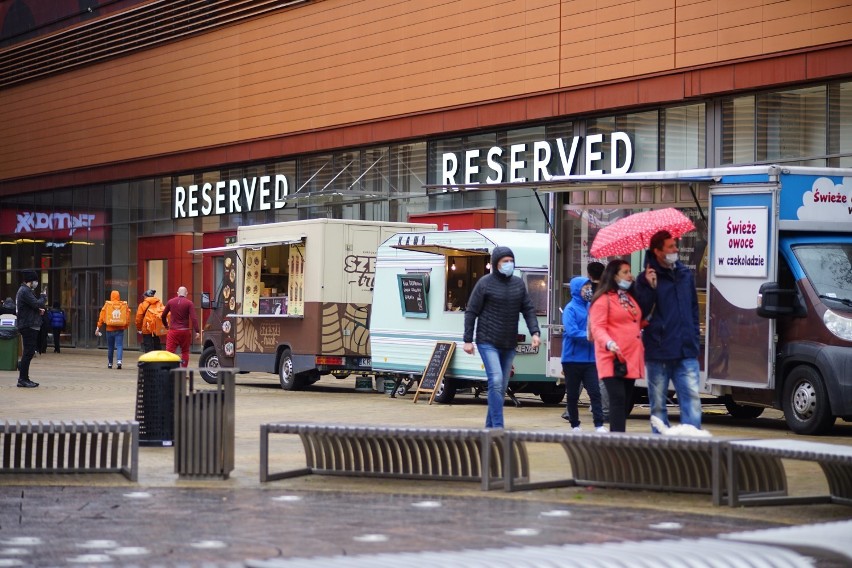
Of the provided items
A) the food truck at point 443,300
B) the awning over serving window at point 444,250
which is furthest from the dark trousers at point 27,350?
the awning over serving window at point 444,250

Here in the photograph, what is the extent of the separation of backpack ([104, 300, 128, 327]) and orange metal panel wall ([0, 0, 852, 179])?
295 inches

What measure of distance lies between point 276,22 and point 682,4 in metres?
13.9

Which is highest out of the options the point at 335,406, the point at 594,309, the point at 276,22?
the point at 276,22

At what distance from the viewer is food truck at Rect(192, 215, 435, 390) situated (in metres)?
24.4

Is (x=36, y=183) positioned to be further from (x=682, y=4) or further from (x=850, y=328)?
(x=850, y=328)

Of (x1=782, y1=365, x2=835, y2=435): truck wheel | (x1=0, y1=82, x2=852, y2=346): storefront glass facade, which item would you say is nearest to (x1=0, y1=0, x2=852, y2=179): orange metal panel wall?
(x1=0, y1=82, x2=852, y2=346): storefront glass facade

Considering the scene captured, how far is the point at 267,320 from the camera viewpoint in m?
25.8

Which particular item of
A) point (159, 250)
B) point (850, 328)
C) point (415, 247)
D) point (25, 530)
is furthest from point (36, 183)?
point (25, 530)

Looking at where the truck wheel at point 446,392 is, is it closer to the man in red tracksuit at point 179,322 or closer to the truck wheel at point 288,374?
the truck wheel at point 288,374

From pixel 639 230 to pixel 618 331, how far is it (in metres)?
1.28

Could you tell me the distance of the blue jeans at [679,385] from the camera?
41.4 ft

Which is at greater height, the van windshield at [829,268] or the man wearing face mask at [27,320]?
Answer: the van windshield at [829,268]

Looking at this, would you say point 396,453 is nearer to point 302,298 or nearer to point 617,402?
point 617,402

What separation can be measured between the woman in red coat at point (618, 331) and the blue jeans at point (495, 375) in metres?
1.76
